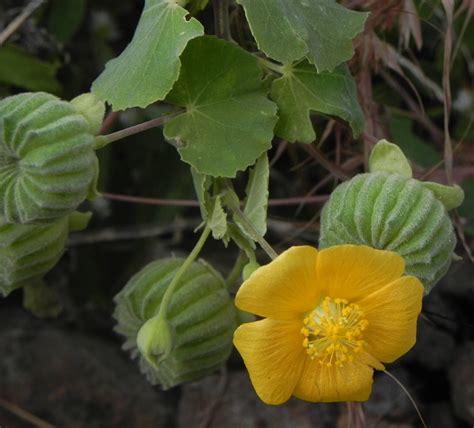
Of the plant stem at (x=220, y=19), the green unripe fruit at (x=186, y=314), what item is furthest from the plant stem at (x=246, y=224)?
the plant stem at (x=220, y=19)

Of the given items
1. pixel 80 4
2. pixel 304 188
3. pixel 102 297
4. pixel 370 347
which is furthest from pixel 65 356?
pixel 370 347

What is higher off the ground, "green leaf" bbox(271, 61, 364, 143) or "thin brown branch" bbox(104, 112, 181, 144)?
"thin brown branch" bbox(104, 112, 181, 144)

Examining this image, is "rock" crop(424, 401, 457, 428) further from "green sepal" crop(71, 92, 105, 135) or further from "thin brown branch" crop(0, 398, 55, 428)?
"green sepal" crop(71, 92, 105, 135)

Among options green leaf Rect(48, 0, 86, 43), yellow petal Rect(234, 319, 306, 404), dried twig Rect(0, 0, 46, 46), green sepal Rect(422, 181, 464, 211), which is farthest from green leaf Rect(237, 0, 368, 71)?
green leaf Rect(48, 0, 86, 43)

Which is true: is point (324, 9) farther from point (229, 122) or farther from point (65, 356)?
point (65, 356)

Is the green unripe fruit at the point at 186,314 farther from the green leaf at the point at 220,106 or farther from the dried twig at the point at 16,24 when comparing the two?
the dried twig at the point at 16,24

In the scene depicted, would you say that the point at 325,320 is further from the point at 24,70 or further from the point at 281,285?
the point at 24,70
